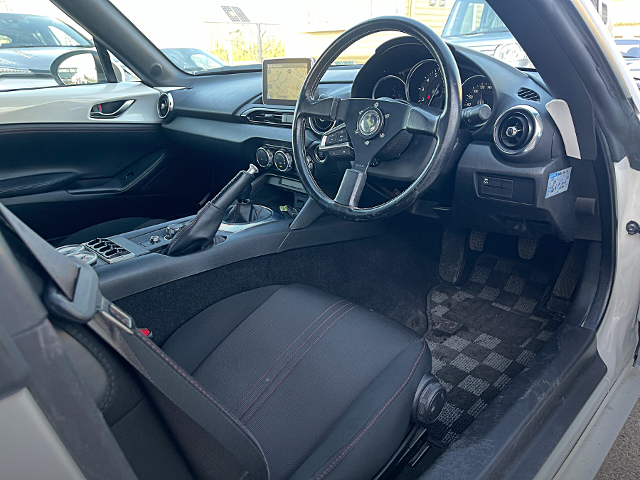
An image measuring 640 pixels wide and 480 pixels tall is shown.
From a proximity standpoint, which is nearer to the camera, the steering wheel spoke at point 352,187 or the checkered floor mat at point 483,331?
the steering wheel spoke at point 352,187

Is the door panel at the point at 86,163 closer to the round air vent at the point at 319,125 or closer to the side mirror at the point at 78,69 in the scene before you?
the side mirror at the point at 78,69

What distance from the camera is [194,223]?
152 centimetres

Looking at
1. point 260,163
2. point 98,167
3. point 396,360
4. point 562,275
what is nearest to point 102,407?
point 396,360

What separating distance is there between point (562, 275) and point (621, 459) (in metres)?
0.69

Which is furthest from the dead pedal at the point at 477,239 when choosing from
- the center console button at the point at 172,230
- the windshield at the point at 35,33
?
the windshield at the point at 35,33

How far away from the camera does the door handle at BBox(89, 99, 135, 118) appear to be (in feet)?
7.54

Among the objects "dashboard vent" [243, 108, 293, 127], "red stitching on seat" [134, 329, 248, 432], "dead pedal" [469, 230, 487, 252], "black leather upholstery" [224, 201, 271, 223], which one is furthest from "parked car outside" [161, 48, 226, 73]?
"red stitching on seat" [134, 329, 248, 432]

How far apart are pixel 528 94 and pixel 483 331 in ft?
3.16

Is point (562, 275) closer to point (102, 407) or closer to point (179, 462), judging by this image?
point (179, 462)

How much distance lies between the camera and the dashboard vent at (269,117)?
1.95 m

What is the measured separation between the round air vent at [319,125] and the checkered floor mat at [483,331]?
0.89 m

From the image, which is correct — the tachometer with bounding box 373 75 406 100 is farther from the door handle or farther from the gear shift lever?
the door handle

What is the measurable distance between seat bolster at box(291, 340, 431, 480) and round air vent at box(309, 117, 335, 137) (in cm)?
93

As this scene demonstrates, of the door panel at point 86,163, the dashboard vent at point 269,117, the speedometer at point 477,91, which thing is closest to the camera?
the speedometer at point 477,91
